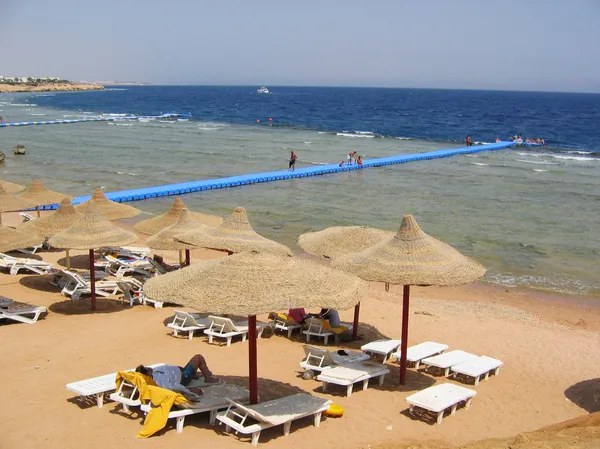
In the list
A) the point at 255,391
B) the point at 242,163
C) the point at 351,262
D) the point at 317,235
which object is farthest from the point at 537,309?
the point at 242,163

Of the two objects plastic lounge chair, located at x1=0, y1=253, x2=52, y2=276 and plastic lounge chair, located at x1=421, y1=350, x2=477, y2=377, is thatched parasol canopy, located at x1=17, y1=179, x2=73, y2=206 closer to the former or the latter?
plastic lounge chair, located at x1=0, y1=253, x2=52, y2=276

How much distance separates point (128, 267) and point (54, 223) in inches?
75.8

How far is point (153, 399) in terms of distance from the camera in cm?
721

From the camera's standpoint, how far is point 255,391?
24.5 feet

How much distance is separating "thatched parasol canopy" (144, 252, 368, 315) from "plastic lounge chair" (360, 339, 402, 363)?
2628 mm

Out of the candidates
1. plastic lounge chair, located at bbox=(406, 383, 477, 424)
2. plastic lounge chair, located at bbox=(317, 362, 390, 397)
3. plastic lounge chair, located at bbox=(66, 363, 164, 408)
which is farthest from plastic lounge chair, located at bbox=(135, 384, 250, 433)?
plastic lounge chair, located at bbox=(406, 383, 477, 424)

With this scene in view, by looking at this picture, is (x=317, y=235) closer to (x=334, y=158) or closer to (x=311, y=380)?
(x=311, y=380)

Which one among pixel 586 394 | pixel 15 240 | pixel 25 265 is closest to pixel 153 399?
pixel 586 394

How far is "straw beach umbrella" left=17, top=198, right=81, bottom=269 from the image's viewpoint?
13438 mm

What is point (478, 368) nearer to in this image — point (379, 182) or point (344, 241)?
point (344, 241)

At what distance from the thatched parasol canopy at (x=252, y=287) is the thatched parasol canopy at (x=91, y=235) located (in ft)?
14.9

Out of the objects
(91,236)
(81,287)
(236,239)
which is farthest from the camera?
(81,287)

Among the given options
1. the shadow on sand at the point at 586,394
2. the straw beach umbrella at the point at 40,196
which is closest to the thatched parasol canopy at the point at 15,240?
the straw beach umbrella at the point at 40,196

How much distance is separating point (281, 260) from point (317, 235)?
4095 millimetres
